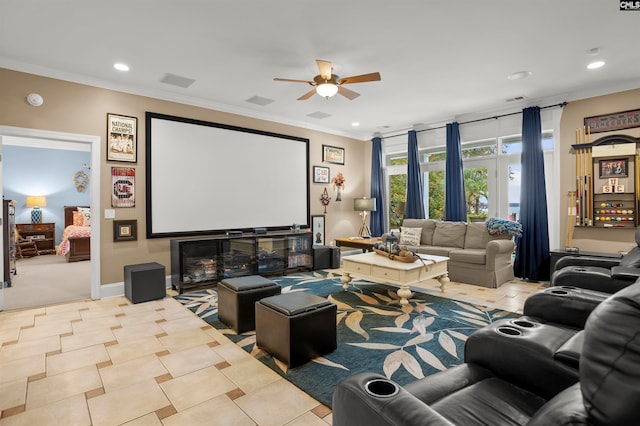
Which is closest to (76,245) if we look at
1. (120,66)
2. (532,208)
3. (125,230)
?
(125,230)

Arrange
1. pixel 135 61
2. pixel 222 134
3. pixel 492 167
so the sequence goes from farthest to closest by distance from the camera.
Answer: pixel 492 167
pixel 222 134
pixel 135 61

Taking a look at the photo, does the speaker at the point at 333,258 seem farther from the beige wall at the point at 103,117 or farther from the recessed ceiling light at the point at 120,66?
the recessed ceiling light at the point at 120,66

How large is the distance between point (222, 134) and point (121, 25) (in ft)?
8.12

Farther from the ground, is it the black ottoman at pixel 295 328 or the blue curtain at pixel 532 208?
the blue curtain at pixel 532 208

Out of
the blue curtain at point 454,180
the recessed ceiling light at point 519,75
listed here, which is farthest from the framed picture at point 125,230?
the recessed ceiling light at point 519,75

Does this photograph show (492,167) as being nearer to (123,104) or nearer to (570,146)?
(570,146)

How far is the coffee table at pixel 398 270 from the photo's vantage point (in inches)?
154

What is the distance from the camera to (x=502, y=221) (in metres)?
5.31

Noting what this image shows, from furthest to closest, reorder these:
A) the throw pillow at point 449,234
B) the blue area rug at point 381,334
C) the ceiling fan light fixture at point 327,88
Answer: the throw pillow at point 449,234 → the ceiling fan light fixture at point 327,88 → the blue area rug at point 381,334

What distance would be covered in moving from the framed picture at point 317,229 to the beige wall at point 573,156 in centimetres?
424

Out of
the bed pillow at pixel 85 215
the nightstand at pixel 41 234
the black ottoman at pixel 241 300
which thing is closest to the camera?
the black ottoman at pixel 241 300

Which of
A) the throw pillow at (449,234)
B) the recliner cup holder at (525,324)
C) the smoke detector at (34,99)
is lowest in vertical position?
the recliner cup holder at (525,324)

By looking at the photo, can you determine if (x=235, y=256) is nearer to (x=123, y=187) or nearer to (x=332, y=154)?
(x=123, y=187)

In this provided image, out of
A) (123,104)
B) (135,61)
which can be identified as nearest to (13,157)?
(123,104)
